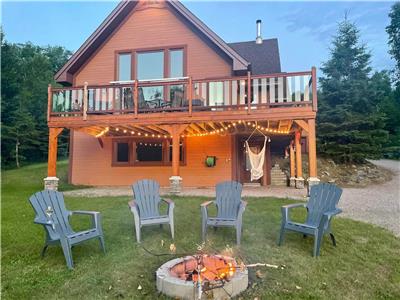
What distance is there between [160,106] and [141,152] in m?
3.16

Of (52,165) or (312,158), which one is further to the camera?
(52,165)

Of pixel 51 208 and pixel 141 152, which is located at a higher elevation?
pixel 141 152

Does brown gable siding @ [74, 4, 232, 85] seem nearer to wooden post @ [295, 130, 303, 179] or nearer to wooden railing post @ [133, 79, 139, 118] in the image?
wooden railing post @ [133, 79, 139, 118]

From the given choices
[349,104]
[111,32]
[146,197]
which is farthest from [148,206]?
[349,104]

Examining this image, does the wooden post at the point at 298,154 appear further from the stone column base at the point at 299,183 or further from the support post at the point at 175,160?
the support post at the point at 175,160

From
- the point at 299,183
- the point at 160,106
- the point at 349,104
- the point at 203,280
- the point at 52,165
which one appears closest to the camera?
the point at 203,280

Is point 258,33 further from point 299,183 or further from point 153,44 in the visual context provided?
point 299,183

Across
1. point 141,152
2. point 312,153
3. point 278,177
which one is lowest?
point 278,177

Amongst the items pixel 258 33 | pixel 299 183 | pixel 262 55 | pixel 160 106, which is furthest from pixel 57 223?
pixel 258 33

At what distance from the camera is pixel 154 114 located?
29.5 feet

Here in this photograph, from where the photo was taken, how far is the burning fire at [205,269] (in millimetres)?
2809

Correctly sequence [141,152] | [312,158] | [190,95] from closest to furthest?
[312,158], [190,95], [141,152]

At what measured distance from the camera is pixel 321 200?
454cm

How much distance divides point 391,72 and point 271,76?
24720 millimetres
